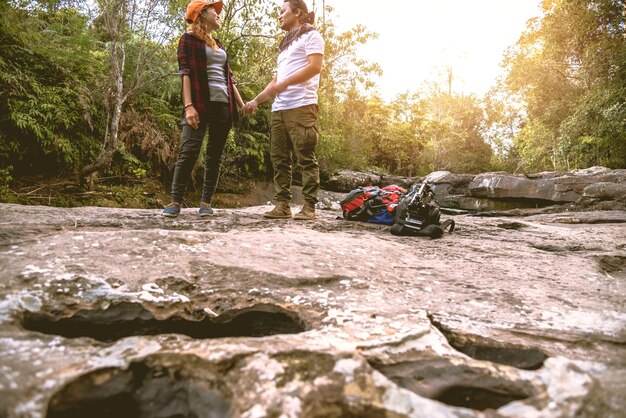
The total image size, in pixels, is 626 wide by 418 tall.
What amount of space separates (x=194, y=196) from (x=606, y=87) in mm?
16249

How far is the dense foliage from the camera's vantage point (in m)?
5.31

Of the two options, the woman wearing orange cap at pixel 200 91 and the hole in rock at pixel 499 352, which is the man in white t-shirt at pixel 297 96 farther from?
the hole in rock at pixel 499 352

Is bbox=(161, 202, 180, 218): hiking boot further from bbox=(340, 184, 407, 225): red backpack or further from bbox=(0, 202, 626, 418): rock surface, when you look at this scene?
bbox=(340, 184, 407, 225): red backpack

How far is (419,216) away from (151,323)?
111 inches

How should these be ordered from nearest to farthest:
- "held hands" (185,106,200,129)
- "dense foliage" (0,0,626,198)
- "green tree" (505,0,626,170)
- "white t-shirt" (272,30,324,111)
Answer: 1. "held hands" (185,106,200,129)
2. "white t-shirt" (272,30,324,111)
3. "dense foliage" (0,0,626,198)
4. "green tree" (505,0,626,170)

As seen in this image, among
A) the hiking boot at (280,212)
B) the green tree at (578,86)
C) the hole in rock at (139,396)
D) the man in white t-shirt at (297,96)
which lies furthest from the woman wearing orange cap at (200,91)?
the green tree at (578,86)

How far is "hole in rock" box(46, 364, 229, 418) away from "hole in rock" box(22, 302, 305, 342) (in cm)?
41

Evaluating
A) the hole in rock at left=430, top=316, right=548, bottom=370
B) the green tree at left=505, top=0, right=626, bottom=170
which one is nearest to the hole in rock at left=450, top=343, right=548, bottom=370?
the hole in rock at left=430, top=316, right=548, bottom=370

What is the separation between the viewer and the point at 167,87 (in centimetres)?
740

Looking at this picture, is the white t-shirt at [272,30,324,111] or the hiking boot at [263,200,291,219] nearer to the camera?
the white t-shirt at [272,30,324,111]

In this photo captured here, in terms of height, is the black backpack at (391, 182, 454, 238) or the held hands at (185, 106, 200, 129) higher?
the held hands at (185, 106, 200, 129)

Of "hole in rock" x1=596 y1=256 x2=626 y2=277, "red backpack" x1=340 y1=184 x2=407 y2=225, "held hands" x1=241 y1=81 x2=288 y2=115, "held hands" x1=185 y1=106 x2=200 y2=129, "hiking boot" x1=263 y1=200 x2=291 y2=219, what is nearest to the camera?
"hole in rock" x1=596 y1=256 x2=626 y2=277

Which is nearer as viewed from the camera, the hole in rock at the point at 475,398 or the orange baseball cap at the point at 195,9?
the hole in rock at the point at 475,398

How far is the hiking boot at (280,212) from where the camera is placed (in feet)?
12.4
